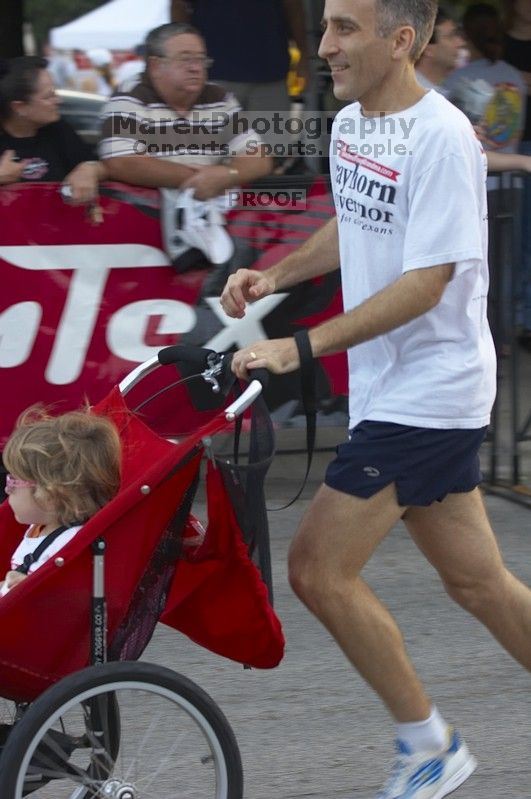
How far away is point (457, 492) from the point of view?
3.52m

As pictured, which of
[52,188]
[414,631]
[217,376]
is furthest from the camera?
[52,188]

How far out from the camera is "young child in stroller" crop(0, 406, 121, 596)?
321 centimetres

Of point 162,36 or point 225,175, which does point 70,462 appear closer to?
point 225,175

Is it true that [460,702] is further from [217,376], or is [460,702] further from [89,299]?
[89,299]

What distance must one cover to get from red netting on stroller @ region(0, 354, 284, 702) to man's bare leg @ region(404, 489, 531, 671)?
0.49 meters

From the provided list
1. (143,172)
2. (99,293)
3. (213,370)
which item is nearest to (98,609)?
(213,370)

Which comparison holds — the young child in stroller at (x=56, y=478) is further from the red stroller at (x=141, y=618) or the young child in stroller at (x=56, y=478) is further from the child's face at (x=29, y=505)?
the red stroller at (x=141, y=618)

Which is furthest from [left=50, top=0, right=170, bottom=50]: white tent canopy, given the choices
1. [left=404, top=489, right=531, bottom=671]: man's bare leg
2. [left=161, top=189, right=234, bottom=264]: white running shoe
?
[left=404, top=489, right=531, bottom=671]: man's bare leg

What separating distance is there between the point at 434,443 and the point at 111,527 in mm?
775

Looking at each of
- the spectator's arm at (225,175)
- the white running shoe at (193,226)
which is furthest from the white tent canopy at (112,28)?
the white running shoe at (193,226)

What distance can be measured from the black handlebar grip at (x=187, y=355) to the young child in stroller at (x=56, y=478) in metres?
0.26

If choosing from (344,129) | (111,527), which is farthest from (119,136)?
(111,527)

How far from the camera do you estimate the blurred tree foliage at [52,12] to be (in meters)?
23.7

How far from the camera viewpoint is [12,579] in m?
3.18
